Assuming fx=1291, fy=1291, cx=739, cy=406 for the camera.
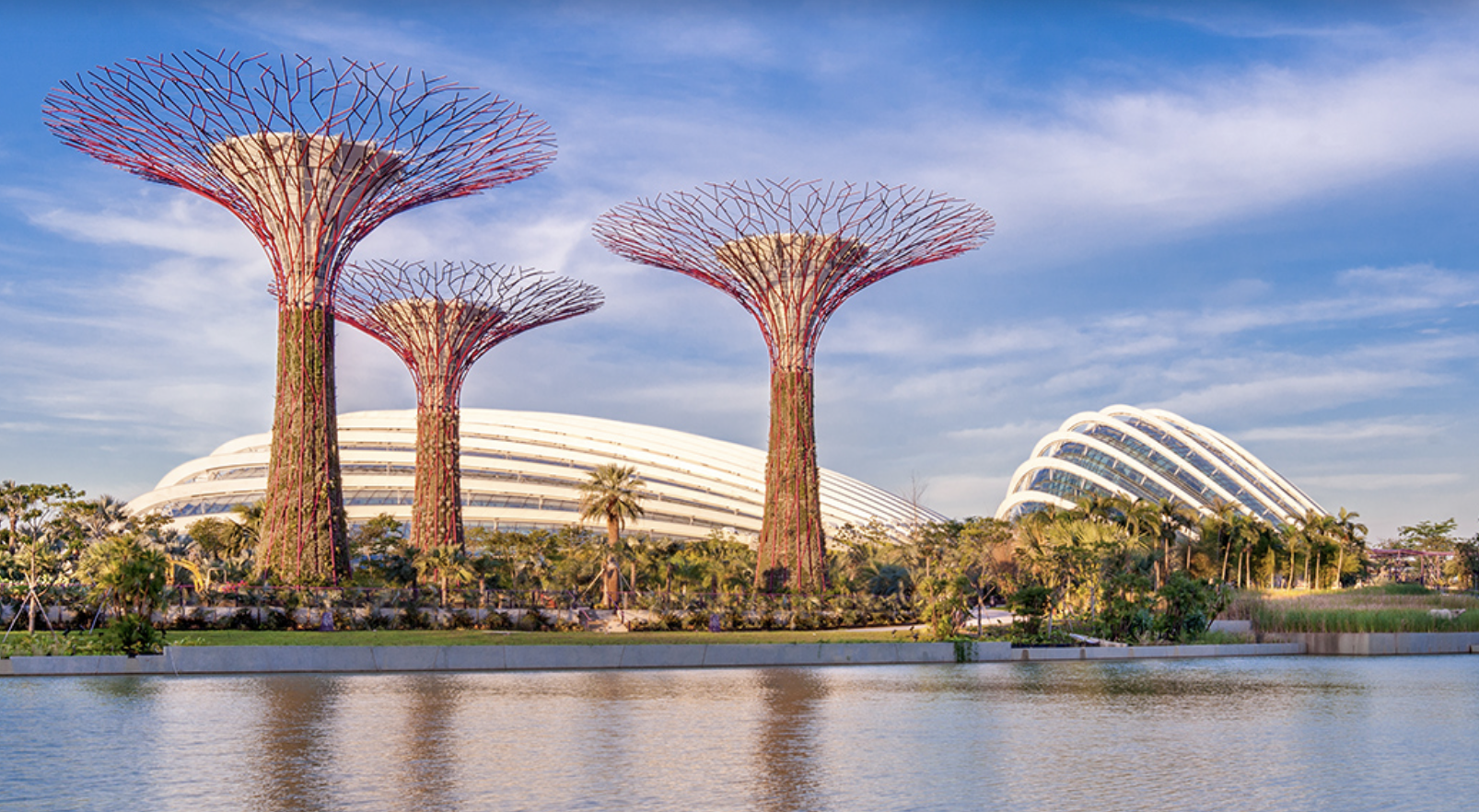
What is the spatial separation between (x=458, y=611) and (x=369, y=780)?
24.3m

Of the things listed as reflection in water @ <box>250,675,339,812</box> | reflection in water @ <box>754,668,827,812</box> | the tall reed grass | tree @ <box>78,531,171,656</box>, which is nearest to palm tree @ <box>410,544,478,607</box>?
tree @ <box>78,531,171,656</box>

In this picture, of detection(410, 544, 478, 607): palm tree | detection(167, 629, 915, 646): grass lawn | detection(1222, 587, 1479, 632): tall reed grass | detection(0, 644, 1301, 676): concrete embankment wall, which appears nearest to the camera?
detection(0, 644, 1301, 676): concrete embankment wall

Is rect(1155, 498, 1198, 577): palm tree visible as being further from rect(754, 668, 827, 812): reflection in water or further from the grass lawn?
rect(754, 668, 827, 812): reflection in water

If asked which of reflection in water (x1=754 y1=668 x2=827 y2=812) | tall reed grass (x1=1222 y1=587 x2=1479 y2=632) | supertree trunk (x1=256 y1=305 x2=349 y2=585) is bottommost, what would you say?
tall reed grass (x1=1222 y1=587 x2=1479 y2=632)

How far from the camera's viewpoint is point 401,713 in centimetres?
1248

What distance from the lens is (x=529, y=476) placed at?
90938mm

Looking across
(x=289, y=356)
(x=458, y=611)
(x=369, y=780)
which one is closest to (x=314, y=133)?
(x=289, y=356)

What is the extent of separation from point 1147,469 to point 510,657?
76.8 metres

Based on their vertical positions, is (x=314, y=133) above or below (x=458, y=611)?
above

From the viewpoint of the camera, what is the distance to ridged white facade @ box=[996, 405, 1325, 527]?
89.3 m

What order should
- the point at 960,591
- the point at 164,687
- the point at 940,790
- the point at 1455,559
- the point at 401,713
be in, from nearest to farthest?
the point at 940,790, the point at 401,713, the point at 164,687, the point at 960,591, the point at 1455,559

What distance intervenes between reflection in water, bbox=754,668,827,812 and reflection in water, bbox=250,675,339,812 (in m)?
2.69

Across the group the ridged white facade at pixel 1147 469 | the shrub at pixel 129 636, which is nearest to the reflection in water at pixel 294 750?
the shrub at pixel 129 636

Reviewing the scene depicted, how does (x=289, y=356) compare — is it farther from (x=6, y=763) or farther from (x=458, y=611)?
(x=6, y=763)
